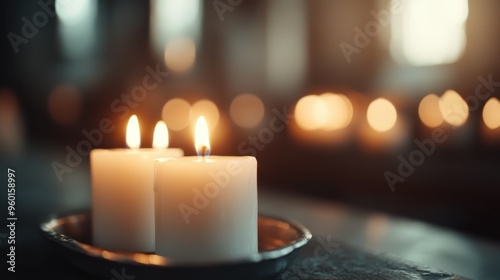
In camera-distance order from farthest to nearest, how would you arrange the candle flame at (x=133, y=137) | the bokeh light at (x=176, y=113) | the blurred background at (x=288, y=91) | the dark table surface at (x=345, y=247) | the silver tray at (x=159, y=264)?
1. the bokeh light at (x=176, y=113)
2. the blurred background at (x=288, y=91)
3. the candle flame at (x=133, y=137)
4. the dark table surface at (x=345, y=247)
5. the silver tray at (x=159, y=264)

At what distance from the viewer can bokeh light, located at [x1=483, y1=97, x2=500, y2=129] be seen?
6.63 ft

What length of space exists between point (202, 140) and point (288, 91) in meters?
3.16

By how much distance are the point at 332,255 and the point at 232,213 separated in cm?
15

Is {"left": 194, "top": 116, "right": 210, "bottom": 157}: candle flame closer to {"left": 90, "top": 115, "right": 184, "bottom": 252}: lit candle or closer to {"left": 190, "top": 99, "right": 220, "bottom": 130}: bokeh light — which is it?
{"left": 90, "top": 115, "right": 184, "bottom": 252}: lit candle

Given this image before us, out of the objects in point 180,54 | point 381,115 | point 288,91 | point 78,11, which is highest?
point 78,11

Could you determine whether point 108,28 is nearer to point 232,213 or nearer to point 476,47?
point 476,47

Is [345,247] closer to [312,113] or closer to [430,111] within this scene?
[430,111]

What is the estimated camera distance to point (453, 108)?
7.68ft

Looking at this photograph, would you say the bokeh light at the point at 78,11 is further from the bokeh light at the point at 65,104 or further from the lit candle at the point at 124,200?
the lit candle at the point at 124,200

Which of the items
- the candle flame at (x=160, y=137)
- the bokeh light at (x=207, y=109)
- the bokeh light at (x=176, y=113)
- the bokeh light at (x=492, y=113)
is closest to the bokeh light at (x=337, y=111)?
the bokeh light at (x=207, y=109)

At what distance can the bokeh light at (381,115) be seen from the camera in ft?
8.95

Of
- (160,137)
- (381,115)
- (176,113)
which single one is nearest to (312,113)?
(381,115)

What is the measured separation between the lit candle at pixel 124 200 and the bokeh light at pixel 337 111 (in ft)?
8.91

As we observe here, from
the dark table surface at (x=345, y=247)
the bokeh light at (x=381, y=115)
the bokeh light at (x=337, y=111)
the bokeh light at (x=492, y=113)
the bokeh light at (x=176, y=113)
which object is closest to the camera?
the dark table surface at (x=345, y=247)
